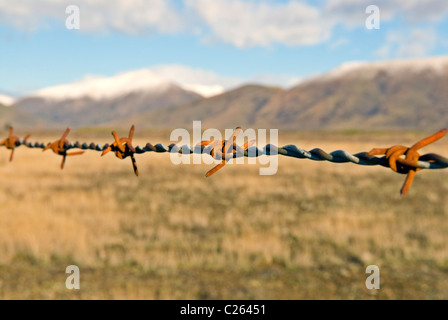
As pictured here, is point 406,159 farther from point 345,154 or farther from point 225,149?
point 225,149

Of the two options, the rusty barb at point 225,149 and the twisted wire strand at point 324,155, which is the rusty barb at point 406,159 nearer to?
the twisted wire strand at point 324,155

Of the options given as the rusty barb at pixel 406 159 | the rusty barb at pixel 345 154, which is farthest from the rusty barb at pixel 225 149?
the rusty barb at pixel 406 159

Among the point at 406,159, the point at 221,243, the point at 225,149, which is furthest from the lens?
the point at 221,243

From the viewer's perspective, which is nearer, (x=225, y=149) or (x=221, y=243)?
(x=225, y=149)

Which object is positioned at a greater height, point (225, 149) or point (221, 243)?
point (225, 149)

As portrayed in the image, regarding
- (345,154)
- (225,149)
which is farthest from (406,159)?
(225,149)

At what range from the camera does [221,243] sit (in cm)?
898

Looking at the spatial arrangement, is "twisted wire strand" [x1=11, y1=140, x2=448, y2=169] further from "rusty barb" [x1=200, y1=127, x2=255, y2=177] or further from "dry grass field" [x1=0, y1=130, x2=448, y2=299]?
"dry grass field" [x1=0, y1=130, x2=448, y2=299]

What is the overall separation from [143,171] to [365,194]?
44.7ft

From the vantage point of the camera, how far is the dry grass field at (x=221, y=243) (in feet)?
21.9

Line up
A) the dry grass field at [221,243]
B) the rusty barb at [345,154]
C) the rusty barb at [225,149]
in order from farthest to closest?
the dry grass field at [221,243] → the rusty barb at [225,149] → the rusty barb at [345,154]
